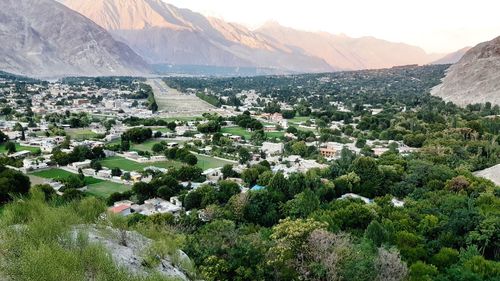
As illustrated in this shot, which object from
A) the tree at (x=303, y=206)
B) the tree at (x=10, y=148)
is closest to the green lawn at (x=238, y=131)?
the tree at (x=10, y=148)

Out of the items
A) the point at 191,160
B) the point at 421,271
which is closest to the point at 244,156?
the point at 191,160

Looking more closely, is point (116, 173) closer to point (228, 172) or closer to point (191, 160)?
point (191, 160)

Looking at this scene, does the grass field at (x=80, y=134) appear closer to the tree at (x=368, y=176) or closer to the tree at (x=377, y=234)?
the tree at (x=368, y=176)

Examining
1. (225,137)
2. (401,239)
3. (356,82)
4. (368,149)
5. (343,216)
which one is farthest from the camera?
(356,82)

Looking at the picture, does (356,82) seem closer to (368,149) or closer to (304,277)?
(368,149)

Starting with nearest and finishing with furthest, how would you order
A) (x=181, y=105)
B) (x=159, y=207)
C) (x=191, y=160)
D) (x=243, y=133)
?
(x=159, y=207)
(x=191, y=160)
(x=243, y=133)
(x=181, y=105)

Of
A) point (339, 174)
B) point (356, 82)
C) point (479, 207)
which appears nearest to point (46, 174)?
point (339, 174)
